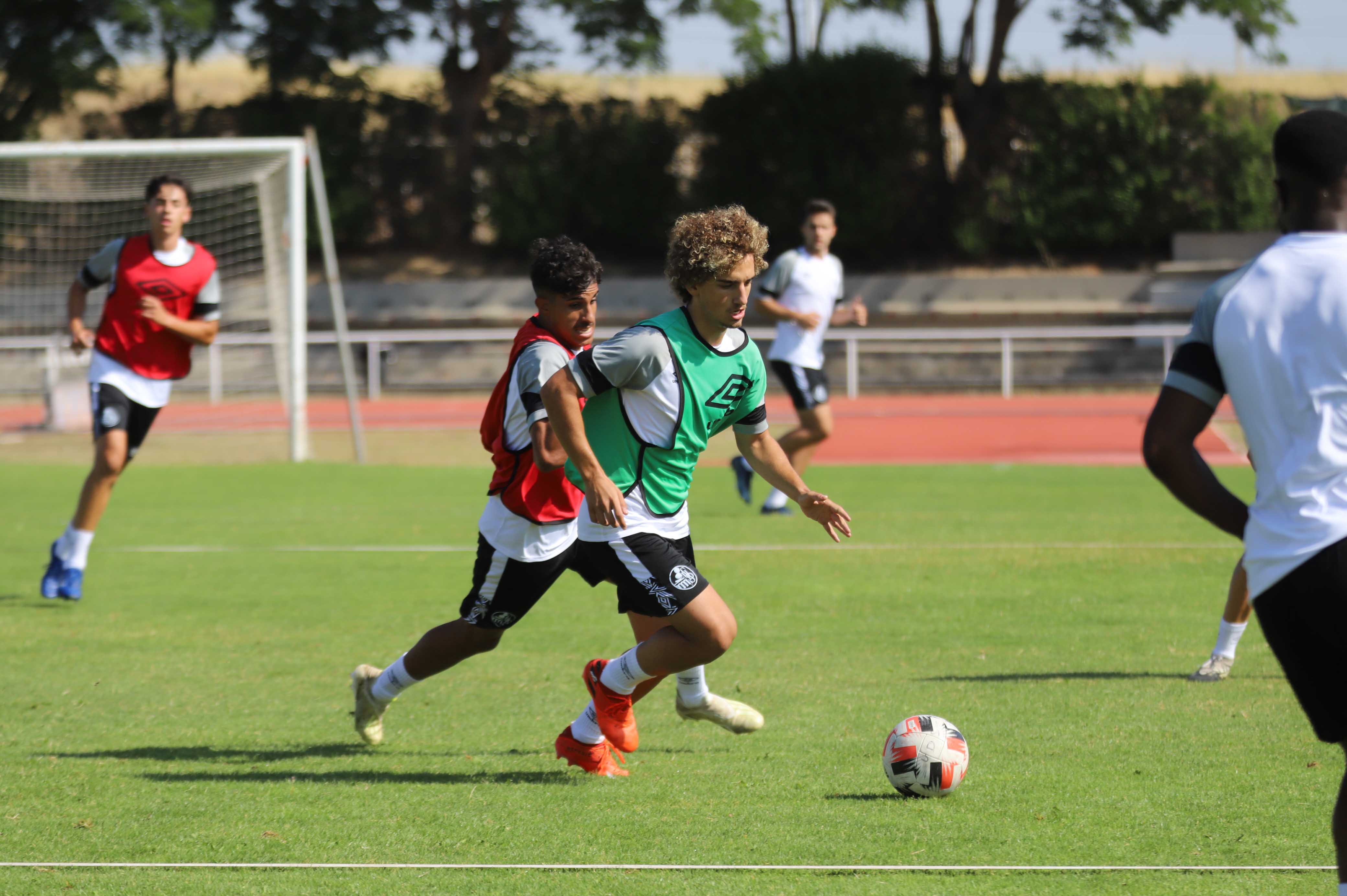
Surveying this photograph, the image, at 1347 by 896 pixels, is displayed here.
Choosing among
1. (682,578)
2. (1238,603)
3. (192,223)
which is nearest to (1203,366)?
(682,578)

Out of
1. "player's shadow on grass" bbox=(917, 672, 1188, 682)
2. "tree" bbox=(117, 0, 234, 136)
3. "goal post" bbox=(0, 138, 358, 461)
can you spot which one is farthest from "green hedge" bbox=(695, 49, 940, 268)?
"player's shadow on grass" bbox=(917, 672, 1188, 682)

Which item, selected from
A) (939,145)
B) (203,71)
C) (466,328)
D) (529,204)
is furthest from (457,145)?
(203,71)

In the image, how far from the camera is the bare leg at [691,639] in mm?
4422

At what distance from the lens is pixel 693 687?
193 inches

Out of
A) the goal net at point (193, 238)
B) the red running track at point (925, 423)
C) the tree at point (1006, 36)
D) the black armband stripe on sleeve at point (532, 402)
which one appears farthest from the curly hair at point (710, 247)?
the tree at point (1006, 36)

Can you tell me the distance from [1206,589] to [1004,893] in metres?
5.00

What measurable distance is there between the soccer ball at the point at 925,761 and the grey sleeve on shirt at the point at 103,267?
17.8ft

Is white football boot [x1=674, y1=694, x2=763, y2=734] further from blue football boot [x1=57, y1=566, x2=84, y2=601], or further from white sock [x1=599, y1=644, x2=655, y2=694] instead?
blue football boot [x1=57, y1=566, x2=84, y2=601]

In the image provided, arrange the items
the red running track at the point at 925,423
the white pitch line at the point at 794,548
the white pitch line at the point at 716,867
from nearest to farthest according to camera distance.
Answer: the white pitch line at the point at 716,867 → the white pitch line at the point at 794,548 → the red running track at the point at 925,423

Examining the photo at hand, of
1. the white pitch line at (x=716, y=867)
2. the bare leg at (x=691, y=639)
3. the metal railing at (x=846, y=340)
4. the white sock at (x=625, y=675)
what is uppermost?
the bare leg at (x=691, y=639)

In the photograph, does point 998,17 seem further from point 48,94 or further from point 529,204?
point 48,94

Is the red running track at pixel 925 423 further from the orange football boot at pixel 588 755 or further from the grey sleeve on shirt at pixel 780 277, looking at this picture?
the orange football boot at pixel 588 755

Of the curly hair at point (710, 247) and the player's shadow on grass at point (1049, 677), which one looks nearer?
the curly hair at point (710, 247)

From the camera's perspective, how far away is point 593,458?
4164 mm
